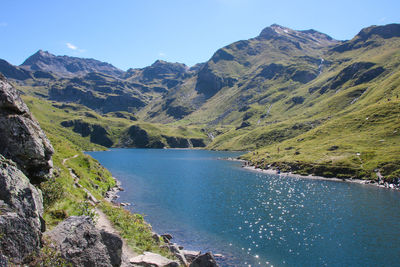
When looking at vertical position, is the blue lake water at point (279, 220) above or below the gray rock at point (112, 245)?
below

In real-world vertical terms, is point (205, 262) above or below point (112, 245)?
below

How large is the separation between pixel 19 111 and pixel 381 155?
135 m

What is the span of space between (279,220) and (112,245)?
50.0 metres

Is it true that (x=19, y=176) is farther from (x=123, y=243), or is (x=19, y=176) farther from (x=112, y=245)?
(x=123, y=243)

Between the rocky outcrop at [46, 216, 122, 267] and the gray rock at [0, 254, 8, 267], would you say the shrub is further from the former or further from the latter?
the gray rock at [0, 254, 8, 267]

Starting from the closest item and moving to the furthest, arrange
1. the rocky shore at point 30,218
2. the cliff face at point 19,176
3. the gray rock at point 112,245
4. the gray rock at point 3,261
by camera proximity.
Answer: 1. the gray rock at point 3,261
2. the cliff face at point 19,176
3. the rocky shore at point 30,218
4. the gray rock at point 112,245

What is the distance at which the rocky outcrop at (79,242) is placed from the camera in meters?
12.6

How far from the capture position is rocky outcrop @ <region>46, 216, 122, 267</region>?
12586 millimetres

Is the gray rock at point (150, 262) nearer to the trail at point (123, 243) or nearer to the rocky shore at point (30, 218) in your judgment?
the trail at point (123, 243)

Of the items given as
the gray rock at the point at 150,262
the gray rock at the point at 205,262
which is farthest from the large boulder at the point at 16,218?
the gray rock at the point at 205,262

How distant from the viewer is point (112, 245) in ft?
53.4

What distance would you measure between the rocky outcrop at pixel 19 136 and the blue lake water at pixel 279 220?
3126 cm

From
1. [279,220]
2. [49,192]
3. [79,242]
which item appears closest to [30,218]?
[79,242]

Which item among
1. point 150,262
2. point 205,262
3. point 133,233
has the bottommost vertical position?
point 133,233
